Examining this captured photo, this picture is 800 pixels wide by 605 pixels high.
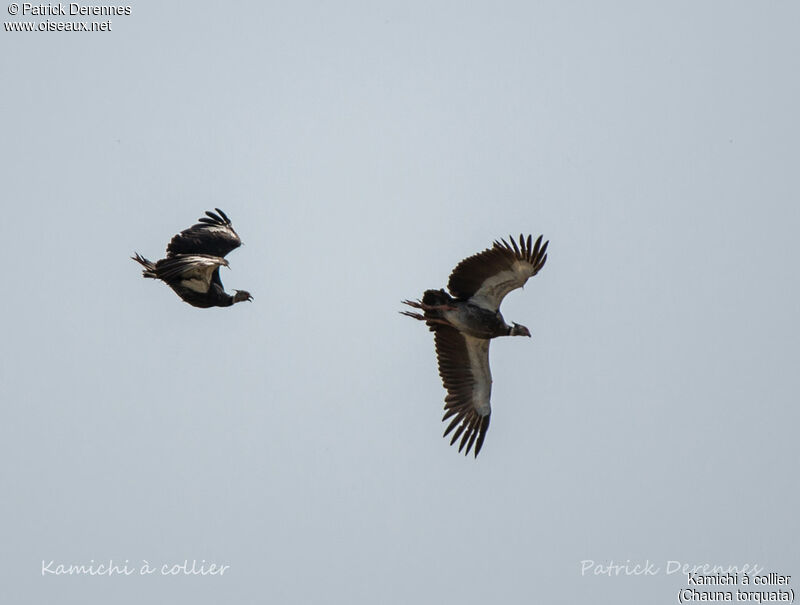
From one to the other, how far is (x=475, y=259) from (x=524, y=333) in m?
1.92

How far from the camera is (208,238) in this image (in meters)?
22.3

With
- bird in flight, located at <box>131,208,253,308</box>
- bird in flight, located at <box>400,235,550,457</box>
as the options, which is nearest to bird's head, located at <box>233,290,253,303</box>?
bird in flight, located at <box>131,208,253,308</box>

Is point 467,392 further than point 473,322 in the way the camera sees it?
Yes

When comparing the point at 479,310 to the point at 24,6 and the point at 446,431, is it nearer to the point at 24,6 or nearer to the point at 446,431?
the point at 446,431

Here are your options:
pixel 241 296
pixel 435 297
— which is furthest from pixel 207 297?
pixel 435 297

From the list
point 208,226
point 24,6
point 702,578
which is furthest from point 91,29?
point 702,578

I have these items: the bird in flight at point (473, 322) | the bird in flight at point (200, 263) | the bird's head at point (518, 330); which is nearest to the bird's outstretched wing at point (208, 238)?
the bird in flight at point (200, 263)

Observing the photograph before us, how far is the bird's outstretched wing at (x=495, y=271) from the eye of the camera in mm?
19438

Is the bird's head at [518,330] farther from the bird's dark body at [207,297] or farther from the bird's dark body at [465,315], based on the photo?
the bird's dark body at [207,297]

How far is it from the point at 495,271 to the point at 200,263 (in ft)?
14.1

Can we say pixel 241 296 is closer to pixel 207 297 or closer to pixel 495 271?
pixel 207 297

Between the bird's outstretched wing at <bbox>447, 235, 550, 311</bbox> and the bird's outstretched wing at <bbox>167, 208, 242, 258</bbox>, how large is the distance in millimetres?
4189

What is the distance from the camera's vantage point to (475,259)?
64.7ft

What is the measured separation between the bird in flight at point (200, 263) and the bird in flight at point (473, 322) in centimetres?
329
